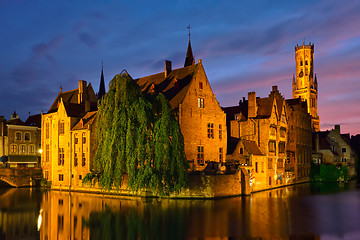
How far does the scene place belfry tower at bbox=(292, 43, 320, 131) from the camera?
135625mm

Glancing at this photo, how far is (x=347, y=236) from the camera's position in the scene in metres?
19.8

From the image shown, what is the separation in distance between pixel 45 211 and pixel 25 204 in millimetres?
5715

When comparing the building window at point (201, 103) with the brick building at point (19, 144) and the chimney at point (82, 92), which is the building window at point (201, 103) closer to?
the chimney at point (82, 92)

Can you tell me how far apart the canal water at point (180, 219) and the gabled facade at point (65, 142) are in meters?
12.4

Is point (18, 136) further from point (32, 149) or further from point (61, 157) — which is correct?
point (61, 157)

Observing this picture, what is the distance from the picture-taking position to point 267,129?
49.3 m

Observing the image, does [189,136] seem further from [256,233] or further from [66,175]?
[256,233]

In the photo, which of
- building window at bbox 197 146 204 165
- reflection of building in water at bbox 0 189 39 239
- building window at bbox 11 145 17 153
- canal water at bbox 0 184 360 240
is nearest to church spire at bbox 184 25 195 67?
building window at bbox 197 146 204 165

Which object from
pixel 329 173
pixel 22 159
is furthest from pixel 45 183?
pixel 329 173

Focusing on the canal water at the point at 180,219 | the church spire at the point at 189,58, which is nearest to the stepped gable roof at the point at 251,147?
the canal water at the point at 180,219

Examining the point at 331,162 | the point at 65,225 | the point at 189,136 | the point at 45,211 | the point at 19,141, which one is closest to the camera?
the point at 65,225

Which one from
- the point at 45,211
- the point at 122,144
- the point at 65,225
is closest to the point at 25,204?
the point at 45,211

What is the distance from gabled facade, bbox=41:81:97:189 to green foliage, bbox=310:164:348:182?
40465mm

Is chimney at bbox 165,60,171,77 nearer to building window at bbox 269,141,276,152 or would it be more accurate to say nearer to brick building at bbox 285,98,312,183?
building window at bbox 269,141,276,152
